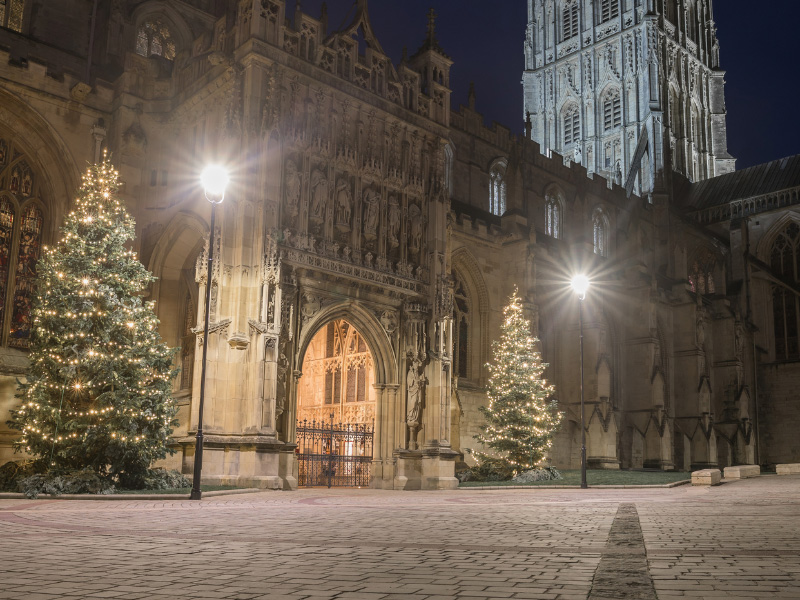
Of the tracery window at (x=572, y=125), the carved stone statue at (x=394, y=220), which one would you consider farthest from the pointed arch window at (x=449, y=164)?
the tracery window at (x=572, y=125)

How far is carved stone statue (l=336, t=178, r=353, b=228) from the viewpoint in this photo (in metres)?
24.5

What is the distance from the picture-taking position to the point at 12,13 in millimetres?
29391

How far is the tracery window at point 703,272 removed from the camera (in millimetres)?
53750

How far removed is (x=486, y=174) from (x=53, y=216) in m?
22.4

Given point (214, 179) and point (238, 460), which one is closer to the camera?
point (214, 179)

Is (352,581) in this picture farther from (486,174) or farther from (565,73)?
(565,73)

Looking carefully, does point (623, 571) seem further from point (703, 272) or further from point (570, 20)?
point (570, 20)

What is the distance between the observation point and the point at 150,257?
85.6 ft

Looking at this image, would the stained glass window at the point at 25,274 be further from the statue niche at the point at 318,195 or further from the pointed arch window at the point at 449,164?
the pointed arch window at the point at 449,164

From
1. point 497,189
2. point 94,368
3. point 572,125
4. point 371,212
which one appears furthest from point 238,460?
point 572,125

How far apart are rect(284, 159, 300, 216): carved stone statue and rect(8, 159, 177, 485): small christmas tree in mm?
5286

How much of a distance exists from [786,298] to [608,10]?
1227 inches

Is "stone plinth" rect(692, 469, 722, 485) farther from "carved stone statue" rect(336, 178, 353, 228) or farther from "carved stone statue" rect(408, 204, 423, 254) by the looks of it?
"carved stone statue" rect(336, 178, 353, 228)

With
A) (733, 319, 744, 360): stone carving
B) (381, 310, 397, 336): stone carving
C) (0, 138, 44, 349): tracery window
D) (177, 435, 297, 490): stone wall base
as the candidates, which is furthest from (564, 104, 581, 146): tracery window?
(177, 435, 297, 490): stone wall base
